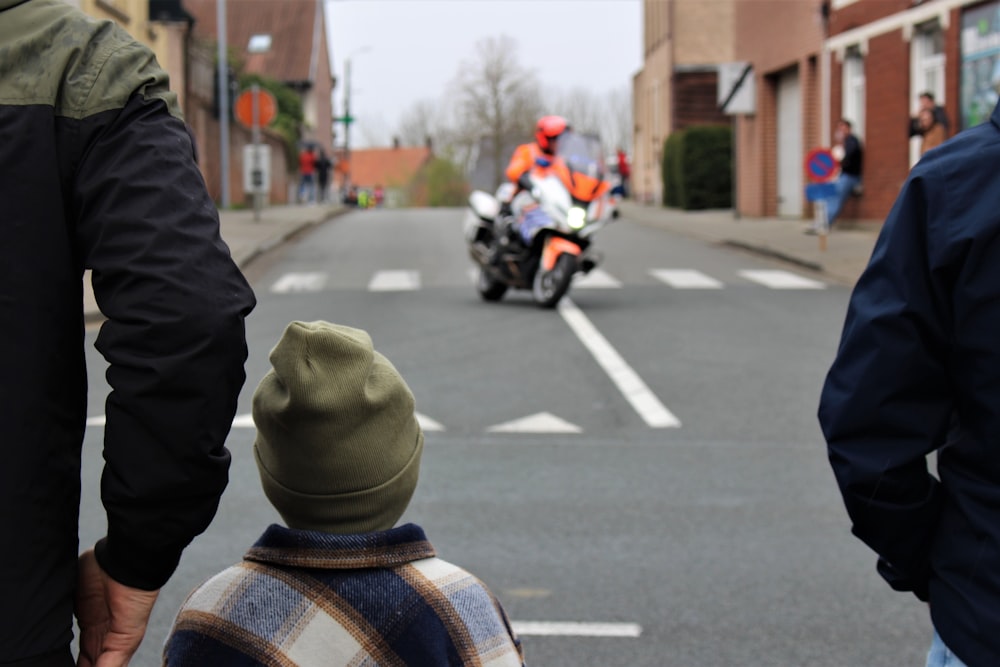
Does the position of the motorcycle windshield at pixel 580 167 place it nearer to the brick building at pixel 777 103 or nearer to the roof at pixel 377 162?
the brick building at pixel 777 103

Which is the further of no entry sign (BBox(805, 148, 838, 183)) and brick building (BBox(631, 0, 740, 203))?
brick building (BBox(631, 0, 740, 203))

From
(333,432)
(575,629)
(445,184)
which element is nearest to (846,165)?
(575,629)

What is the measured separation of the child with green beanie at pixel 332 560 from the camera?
2232 mm

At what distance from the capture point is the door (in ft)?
103

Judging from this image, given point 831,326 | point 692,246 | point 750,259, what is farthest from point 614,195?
point 692,246

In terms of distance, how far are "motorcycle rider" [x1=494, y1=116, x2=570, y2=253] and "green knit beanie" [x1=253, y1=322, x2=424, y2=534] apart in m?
12.8

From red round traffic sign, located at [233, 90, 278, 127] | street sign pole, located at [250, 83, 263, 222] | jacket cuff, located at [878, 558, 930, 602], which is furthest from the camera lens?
red round traffic sign, located at [233, 90, 278, 127]

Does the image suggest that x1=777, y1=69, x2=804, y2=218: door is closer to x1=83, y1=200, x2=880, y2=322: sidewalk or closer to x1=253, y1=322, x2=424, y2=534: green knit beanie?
x1=83, y1=200, x2=880, y2=322: sidewalk

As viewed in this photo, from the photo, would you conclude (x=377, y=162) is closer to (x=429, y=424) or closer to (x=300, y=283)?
(x=300, y=283)

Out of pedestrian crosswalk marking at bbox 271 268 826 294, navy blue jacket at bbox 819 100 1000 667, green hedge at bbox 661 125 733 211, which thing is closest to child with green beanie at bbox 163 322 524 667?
navy blue jacket at bbox 819 100 1000 667

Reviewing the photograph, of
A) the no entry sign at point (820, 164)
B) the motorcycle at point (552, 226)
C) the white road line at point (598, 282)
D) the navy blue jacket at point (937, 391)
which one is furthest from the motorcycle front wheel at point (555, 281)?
the navy blue jacket at point (937, 391)

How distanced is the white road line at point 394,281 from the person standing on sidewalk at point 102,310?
14.7m

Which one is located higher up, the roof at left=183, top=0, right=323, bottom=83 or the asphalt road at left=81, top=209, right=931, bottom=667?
the roof at left=183, top=0, right=323, bottom=83

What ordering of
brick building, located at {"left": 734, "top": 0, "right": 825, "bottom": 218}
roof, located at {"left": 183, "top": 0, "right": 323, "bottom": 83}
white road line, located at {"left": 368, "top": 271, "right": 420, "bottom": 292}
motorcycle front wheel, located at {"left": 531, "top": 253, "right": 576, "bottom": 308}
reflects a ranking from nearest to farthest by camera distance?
motorcycle front wheel, located at {"left": 531, "top": 253, "right": 576, "bottom": 308}
white road line, located at {"left": 368, "top": 271, "right": 420, "bottom": 292}
brick building, located at {"left": 734, "top": 0, "right": 825, "bottom": 218}
roof, located at {"left": 183, "top": 0, "right": 323, "bottom": 83}
